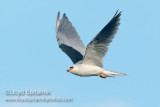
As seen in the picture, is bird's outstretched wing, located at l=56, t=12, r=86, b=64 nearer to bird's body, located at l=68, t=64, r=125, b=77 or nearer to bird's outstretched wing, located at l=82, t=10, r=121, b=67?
bird's body, located at l=68, t=64, r=125, b=77

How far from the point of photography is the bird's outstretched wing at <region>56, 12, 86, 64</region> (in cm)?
1380

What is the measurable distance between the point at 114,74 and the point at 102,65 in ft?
1.48


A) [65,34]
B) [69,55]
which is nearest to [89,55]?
[69,55]

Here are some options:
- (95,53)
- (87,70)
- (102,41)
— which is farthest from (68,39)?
(102,41)

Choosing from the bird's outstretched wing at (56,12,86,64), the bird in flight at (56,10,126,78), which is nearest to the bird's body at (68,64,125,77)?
the bird in flight at (56,10,126,78)

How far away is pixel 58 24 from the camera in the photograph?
15.0 m

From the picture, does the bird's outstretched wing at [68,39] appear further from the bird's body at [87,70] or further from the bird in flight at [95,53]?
the bird's body at [87,70]

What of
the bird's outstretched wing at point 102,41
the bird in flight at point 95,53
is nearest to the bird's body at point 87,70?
the bird in flight at point 95,53

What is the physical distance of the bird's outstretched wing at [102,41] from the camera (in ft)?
36.2

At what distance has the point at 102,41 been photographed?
1123 cm

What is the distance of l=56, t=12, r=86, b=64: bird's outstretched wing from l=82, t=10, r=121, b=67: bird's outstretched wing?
1993mm

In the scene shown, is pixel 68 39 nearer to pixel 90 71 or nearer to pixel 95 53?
pixel 90 71

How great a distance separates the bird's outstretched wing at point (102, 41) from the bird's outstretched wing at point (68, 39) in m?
1.99

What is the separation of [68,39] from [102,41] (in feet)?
11.8
